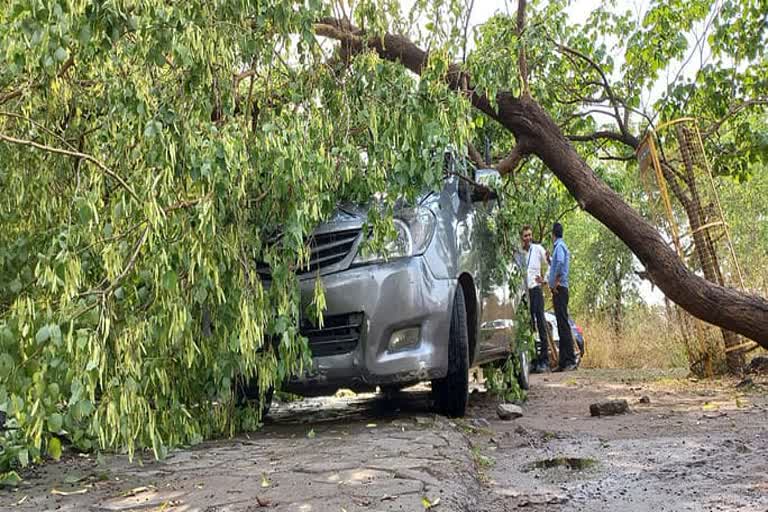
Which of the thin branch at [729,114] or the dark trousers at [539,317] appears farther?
the dark trousers at [539,317]

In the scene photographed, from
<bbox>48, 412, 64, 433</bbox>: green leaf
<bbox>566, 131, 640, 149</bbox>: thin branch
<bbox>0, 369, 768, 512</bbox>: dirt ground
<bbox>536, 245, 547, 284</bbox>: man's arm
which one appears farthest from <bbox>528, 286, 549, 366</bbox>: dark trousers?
<bbox>48, 412, 64, 433</bbox>: green leaf

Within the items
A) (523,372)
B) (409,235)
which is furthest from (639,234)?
(409,235)

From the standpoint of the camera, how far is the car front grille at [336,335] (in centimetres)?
Answer: 512

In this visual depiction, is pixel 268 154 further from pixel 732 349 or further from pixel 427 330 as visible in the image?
pixel 732 349

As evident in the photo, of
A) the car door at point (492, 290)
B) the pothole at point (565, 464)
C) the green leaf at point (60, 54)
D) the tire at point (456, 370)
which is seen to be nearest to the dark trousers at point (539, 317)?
the car door at point (492, 290)

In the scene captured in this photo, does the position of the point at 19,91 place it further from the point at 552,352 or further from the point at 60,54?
the point at 552,352

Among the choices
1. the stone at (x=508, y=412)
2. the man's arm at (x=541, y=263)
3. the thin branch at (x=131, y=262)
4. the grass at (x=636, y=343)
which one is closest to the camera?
the thin branch at (x=131, y=262)

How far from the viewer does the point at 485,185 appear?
648 centimetres

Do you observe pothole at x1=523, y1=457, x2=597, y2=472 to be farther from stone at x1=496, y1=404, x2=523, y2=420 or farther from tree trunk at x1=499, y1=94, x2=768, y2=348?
tree trunk at x1=499, y1=94, x2=768, y2=348

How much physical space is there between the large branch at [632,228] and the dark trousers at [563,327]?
3.59 metres

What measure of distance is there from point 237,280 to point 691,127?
690 cm

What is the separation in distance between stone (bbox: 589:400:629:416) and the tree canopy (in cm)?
271

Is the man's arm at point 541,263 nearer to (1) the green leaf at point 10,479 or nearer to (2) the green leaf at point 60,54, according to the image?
(1) the green leaf at point 10,479

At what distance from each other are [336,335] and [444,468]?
151 cm
